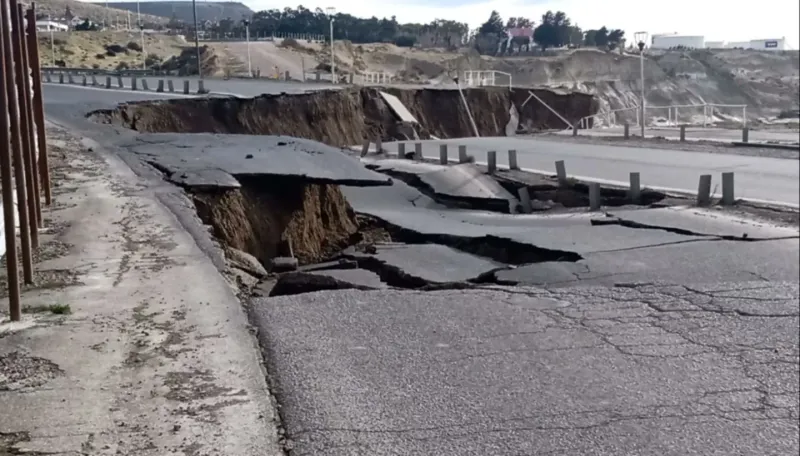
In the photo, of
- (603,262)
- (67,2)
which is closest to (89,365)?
(603,262)

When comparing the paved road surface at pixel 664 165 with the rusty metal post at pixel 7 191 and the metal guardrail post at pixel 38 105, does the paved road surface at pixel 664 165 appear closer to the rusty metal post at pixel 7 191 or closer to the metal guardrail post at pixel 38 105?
the metal guardrail post at pixel 38 105

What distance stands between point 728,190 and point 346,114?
25.7m

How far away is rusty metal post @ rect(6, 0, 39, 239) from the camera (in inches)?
332

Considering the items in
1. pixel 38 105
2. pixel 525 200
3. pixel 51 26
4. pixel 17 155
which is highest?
pixel 51 26

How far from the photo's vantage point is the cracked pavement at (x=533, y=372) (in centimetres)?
469

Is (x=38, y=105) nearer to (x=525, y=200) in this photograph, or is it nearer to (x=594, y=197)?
(x=594, y=197)

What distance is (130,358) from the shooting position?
533 centimetres

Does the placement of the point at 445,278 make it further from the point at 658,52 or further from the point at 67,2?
the point at 658,52

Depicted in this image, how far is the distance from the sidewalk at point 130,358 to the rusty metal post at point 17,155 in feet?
0.80

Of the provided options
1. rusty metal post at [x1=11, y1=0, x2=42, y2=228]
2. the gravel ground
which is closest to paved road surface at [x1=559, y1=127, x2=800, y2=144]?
the gravel ground

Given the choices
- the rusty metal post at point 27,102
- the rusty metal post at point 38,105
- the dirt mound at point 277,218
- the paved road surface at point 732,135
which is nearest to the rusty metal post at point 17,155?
the rusty metal post at point 27,102

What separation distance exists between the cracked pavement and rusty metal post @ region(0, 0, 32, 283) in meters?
1.81

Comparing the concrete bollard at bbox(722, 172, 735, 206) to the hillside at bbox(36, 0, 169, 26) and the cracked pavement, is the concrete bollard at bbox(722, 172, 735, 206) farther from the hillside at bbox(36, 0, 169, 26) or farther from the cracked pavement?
the hillside at bbox(36, 0, 169, 26)

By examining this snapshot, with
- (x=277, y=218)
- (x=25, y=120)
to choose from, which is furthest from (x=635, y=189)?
(x=25, y=120)
